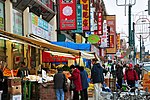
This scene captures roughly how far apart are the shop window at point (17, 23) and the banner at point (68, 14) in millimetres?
5336

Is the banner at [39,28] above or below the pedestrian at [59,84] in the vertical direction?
above

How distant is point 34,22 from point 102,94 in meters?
8.35

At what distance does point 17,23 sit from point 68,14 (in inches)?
249

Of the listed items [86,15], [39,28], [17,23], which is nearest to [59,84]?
[17,23]

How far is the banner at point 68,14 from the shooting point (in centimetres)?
2697

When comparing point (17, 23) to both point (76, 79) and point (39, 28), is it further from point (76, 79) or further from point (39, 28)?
point (76, 79)

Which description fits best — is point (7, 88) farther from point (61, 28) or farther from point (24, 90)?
point (61, 28)

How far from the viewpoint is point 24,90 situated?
541 inches

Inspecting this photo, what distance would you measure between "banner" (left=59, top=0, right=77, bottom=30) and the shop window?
534cm

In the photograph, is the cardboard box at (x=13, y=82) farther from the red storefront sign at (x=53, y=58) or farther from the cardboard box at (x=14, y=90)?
the red storefront sign at (x=53, y=58)

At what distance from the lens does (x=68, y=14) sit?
2720cm

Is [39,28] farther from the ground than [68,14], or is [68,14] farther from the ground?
[68,14]

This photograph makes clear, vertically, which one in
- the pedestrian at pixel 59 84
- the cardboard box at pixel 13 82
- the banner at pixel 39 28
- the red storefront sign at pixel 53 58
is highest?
the banner at pixel 39 28

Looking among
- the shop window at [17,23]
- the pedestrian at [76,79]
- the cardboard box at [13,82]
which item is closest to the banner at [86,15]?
the shop window at [17,23]
